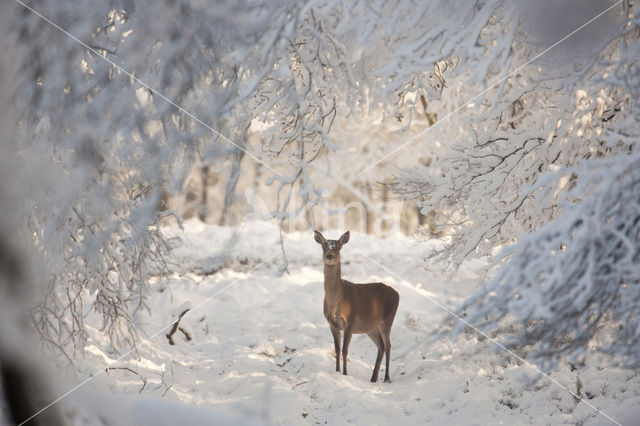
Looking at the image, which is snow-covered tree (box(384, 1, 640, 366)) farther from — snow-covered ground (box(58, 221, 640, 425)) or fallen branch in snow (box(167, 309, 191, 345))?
fallen branch in snow (box(167, 309, 191, 345))

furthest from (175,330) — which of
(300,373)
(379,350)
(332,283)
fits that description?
(379,350)

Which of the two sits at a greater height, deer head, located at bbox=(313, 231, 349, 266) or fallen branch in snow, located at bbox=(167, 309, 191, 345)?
deer head, located at bbox=(313, 231, 349, 266)

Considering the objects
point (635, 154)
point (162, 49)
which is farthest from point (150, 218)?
point (635, 154)

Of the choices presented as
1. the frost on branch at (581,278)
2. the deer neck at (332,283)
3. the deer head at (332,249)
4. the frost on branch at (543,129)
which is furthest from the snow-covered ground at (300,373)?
the frost on branch at (543,129)

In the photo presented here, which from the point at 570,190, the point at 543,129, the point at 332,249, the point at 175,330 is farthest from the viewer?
the point at 175,330

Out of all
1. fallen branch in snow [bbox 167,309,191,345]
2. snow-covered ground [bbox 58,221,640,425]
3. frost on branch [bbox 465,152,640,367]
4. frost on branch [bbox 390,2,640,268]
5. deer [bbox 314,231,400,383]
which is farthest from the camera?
fallen branch in snow [bbox 167,309,191,345]

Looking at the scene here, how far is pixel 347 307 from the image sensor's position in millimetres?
6836

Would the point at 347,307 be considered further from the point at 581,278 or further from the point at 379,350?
the point at 581,278

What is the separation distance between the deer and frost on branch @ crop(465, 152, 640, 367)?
10.4 feet

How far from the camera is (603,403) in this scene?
5.61 metres

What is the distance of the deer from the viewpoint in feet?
22.1

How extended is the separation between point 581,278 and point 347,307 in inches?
145

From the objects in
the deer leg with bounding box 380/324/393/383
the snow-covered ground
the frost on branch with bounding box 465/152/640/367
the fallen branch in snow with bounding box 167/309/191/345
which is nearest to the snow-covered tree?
the frost on branch with bounding box 465/152/640/367

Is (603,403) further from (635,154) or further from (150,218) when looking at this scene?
(150,218)
